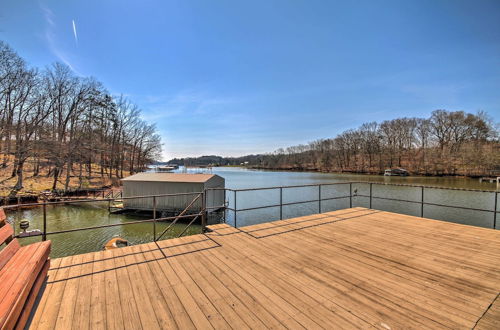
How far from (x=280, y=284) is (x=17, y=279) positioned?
97.8 inches

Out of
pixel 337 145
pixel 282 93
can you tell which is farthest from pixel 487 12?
pixel 337 145

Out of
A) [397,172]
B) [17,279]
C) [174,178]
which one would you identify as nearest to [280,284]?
[17,279]

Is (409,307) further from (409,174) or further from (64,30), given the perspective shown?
(409,174)

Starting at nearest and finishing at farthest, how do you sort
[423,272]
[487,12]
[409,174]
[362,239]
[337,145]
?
[423,272] → [362,239] → [487,12] → [409,174] → [337,145]

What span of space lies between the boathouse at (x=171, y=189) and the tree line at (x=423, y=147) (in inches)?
1832

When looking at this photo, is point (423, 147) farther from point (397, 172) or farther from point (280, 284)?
point (280, 284)

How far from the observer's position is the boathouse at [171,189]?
15.7 m

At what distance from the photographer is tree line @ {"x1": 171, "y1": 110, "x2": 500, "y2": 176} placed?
40.3m

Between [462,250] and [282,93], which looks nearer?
[462,250]

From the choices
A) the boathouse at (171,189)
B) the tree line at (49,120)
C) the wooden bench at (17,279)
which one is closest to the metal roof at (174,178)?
the boathouse at (171,189)

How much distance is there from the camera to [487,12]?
7.55 meters

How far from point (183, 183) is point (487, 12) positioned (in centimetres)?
1604

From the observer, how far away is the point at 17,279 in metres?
1.89

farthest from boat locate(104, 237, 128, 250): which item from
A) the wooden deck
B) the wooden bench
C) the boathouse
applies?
the boathouse
